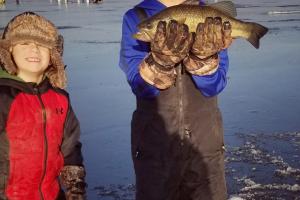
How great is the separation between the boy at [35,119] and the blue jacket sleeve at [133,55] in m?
0.57

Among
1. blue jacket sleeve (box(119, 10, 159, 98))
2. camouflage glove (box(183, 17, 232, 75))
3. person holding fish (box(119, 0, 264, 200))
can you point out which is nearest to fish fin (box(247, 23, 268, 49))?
person holding fish (box(119, 0, 264, 200))

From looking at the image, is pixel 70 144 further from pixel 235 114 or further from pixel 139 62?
pixel 235 114

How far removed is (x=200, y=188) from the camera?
3.33 m

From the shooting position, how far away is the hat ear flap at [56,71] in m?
3.52

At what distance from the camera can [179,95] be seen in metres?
3.23

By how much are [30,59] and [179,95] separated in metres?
1.16

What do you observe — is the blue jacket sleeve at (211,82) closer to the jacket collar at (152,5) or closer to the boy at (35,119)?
the jacket collar at (152,5)

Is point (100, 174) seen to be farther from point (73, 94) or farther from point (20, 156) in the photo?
point (73, 94)

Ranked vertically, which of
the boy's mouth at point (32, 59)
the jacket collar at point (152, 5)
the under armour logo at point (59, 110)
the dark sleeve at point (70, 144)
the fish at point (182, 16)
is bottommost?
the dark sleeve at point (70, 144)

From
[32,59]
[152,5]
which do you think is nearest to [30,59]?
[32,59]

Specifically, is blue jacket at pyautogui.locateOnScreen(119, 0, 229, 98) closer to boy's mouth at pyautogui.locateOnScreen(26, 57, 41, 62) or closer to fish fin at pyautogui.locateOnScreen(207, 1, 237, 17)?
fish fin at pyautogui.locateOnScreen(207, 1, 237, 17)

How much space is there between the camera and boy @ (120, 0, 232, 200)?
312 centimetres

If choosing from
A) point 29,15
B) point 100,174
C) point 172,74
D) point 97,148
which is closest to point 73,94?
point 97,148

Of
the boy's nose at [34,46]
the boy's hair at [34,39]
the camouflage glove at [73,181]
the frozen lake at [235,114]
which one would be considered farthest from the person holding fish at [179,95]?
the frozen lake at [235,114]
